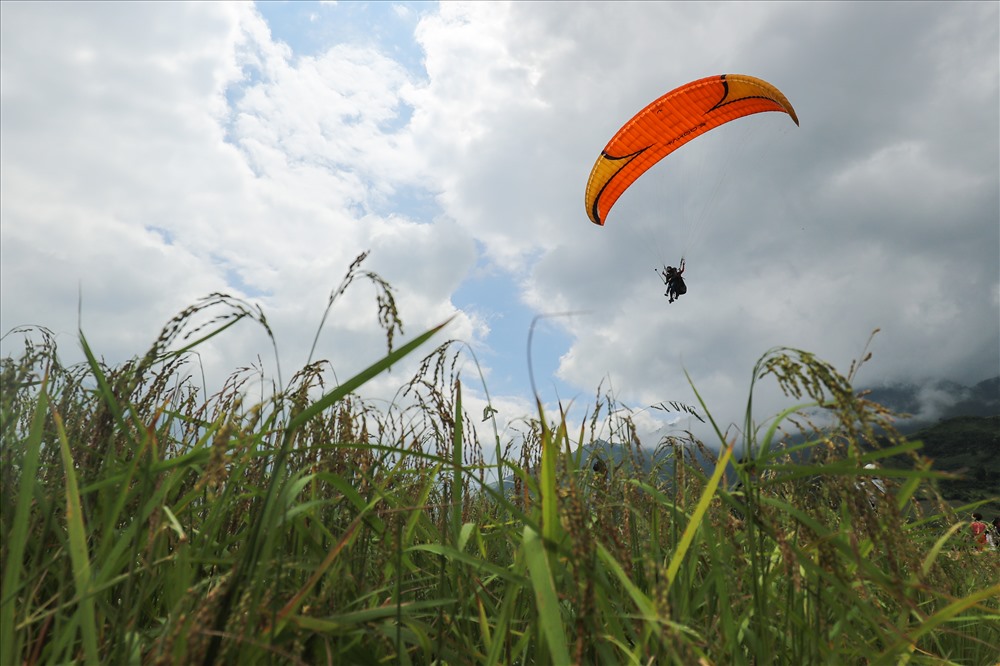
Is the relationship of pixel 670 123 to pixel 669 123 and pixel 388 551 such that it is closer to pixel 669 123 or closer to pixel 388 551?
pixel 669 123

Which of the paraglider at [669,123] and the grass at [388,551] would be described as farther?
the paraglider at [669,123]

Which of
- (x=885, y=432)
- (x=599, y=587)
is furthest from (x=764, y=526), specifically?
(x=599, y=587)

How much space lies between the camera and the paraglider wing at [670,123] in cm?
1855

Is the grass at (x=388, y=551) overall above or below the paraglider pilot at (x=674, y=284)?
below

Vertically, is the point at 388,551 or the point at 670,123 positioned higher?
the point at 670,123

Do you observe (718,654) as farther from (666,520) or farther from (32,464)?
(32,464)

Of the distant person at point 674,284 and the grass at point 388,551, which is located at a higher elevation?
the distant person at point 674,284

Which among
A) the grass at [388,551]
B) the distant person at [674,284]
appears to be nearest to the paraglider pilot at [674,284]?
the distant person at [674,284]

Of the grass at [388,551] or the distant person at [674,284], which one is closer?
the grass at [388,551]

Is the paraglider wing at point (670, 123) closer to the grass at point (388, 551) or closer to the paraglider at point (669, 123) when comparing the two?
the paraglider at point (669, 123)

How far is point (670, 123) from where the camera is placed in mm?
20641

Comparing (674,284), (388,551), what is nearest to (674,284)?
(674,284)

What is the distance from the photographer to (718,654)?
5.73ft

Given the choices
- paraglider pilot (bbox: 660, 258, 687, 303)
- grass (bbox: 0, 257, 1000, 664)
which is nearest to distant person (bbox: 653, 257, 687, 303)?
paraglider pilot (bbox: 660, 258, 687, 303)
